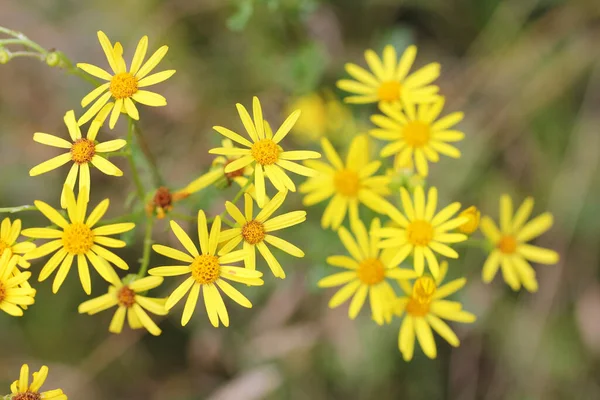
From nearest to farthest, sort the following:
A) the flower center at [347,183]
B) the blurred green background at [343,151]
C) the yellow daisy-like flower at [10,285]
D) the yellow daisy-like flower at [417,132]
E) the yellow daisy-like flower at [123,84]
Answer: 1. the yellow daisy-like flower at [10,285]
2. the yellow daisy-like flower at [123,84]
3. the yellow daisy-like flower at [417,132]
4. the flower center at [347,183]
5. the blurred green background at [343,151]

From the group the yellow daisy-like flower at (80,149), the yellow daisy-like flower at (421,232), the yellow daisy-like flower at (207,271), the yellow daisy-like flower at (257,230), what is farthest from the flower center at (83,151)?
the yellow daisy-like flower at (421,232)

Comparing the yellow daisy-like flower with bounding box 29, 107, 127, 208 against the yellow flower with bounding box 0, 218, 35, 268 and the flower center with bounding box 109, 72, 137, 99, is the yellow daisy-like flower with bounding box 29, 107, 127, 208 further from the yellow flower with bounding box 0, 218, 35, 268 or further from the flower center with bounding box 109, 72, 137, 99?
the yellow flower with bounding box 0, 218, 35, 268

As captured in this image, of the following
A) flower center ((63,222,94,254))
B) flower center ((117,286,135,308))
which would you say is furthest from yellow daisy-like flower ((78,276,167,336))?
flower center ((63,222,94,254))

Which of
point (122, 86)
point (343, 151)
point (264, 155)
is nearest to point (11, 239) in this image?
point (122, 86)

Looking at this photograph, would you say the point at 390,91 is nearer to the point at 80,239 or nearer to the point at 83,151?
the point at 83,151

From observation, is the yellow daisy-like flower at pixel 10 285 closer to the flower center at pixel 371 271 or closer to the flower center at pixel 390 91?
the flower center at pixel 371 271

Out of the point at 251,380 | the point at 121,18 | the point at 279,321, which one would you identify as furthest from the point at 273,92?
the point at 251,380
